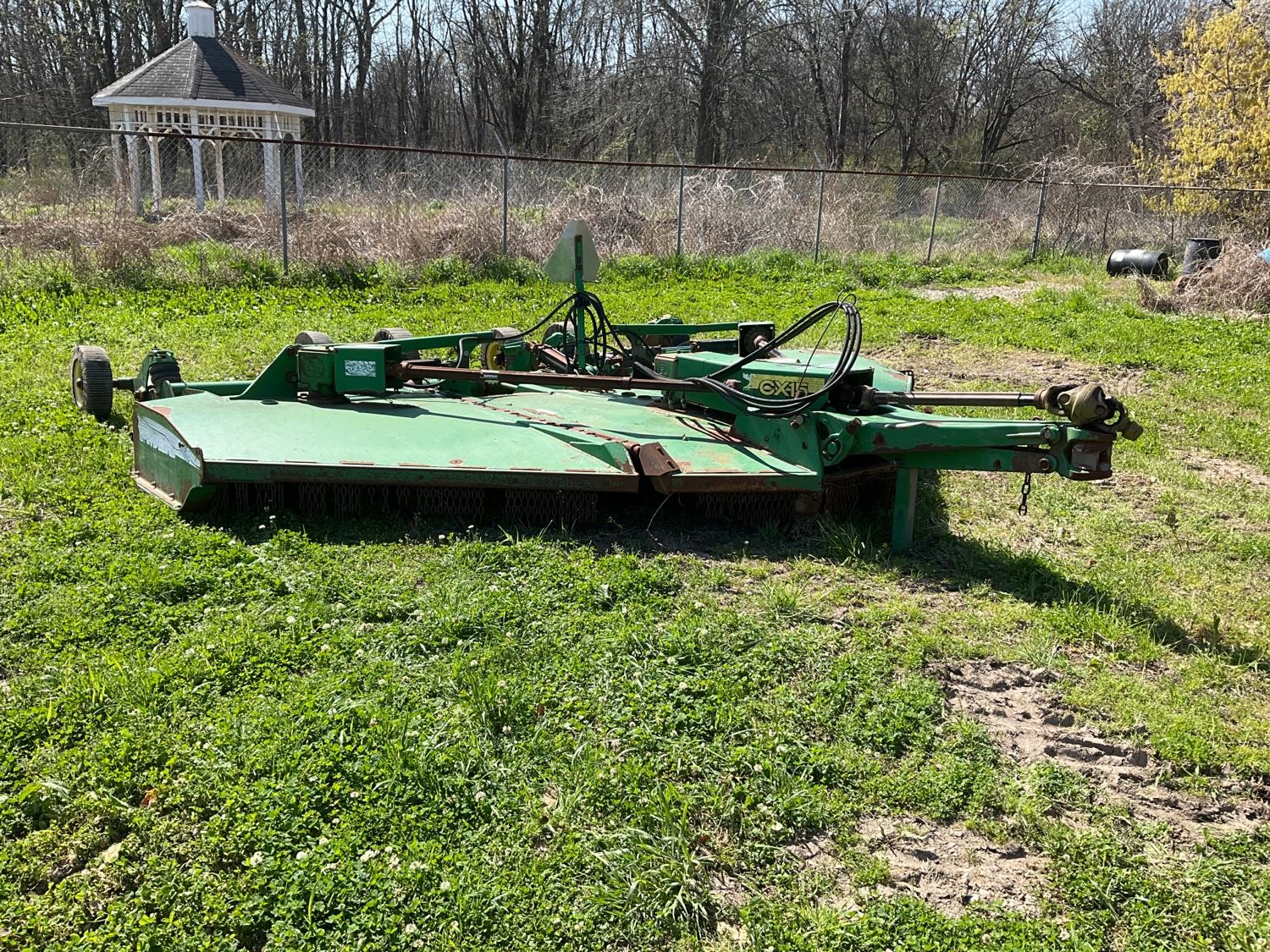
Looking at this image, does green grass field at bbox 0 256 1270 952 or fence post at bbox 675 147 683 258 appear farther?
fence post at bbox 675 147 683 258

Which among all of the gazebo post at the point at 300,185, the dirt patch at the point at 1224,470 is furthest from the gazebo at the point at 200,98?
the dirt patch at the point at 1224,470

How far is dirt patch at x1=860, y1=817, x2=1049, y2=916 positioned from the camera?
2.75m

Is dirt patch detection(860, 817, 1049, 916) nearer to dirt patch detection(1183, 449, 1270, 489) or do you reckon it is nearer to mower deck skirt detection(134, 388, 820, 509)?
mower deck skirt detection(134, 388, 820, 509)

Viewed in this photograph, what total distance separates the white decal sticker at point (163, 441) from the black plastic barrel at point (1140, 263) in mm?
15044

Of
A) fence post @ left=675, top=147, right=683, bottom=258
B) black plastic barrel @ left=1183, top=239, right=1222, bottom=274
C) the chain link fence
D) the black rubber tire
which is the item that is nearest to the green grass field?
the black rubber tire

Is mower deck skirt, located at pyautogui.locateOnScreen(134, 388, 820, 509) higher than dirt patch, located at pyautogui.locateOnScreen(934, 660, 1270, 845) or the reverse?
higher

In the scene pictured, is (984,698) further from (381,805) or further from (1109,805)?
(381,805)

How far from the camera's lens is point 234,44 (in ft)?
111

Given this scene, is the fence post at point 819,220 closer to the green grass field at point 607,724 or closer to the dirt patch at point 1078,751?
the green grass field at point 607,724

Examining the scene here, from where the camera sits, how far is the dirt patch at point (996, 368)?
9.38 metres

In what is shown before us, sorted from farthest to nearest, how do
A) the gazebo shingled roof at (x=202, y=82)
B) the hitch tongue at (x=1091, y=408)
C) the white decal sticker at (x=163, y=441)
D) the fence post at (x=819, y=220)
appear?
the gazebo shingled roof at (x=202, y=82), the fence post at (x=819, y=220), the white decal sticker at (x=163, y=441), the hitch tongue at (x=1091, y=408)

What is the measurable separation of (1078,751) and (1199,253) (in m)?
13.8

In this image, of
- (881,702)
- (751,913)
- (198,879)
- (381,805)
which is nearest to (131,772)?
(198,879)

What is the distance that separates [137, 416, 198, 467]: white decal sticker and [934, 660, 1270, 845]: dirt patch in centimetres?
343
